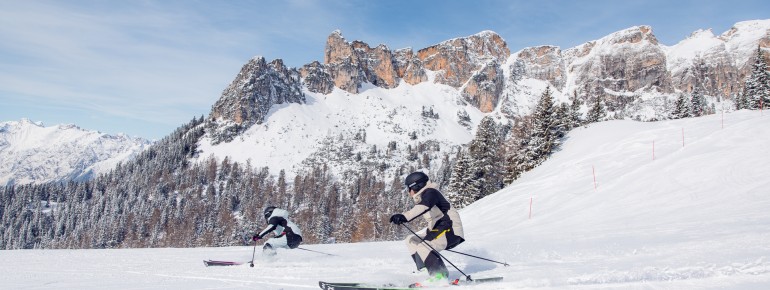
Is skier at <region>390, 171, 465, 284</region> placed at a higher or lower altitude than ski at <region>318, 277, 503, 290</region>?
higher

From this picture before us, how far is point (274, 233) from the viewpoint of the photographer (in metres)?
12.4

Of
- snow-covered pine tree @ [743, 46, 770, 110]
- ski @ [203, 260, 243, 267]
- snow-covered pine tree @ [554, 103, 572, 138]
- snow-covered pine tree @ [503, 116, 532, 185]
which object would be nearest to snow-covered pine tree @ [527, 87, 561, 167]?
snow-covered pine tree @ [554, 103, 572, 138]

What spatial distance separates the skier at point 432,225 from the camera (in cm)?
739

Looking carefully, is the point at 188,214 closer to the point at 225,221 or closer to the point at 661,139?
the point at 225,221

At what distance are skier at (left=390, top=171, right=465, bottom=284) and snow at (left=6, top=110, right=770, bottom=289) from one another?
0.70 m

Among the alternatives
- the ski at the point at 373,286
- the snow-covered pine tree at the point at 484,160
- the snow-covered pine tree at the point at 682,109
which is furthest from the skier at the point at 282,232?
the snow-covered pine tree at the point at 682,109

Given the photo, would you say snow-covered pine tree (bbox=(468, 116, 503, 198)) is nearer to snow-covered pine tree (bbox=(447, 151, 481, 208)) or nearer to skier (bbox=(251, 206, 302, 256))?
snow-covered pine tree (bbox=(447, 151, 481, 208))

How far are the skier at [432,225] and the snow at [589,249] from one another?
70cm

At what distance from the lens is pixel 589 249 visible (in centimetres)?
931

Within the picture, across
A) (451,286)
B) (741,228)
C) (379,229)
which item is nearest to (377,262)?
(451,286)

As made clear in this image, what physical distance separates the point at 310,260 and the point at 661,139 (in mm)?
24218

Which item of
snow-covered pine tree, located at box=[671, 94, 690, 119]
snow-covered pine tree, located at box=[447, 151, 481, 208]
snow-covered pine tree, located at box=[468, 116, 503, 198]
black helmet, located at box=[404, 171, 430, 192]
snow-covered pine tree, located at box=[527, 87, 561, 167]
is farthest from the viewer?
snow-covered pine tree, located at box=[671, 94, 690, 119]

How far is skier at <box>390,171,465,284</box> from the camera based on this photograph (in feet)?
24.2

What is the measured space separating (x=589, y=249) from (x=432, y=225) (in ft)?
13.1
